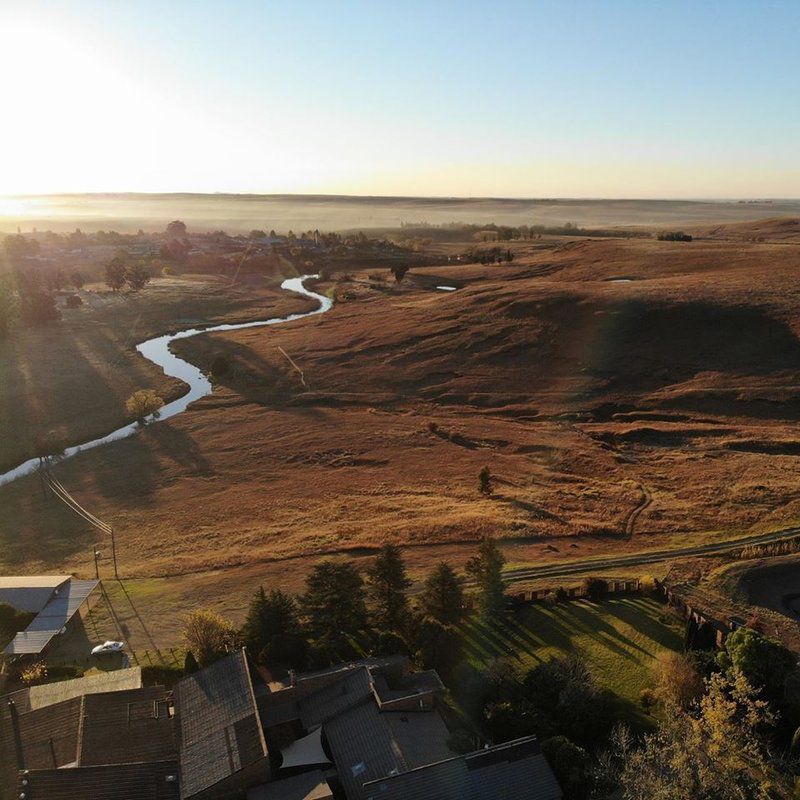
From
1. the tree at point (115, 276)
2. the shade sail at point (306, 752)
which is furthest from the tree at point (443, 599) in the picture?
the tree at point (115, 276)

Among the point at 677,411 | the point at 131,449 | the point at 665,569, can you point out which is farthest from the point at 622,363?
the point at 131,449

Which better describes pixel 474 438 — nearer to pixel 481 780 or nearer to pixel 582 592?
pixel 582 592

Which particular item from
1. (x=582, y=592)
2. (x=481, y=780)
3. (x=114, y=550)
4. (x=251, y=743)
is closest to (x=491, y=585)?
(x=582, y=592)

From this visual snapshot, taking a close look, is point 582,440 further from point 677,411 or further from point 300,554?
point 300,554

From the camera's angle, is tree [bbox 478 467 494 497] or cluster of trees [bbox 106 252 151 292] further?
cluster of trees [bbox 106 252 151 292]

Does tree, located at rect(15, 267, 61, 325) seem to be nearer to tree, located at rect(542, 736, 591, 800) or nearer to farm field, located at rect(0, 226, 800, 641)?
farm field, located at rect(0, 226, 800, 641)

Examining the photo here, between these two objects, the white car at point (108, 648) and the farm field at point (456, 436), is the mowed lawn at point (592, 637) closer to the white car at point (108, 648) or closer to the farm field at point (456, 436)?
the farm field at point (456, 436)

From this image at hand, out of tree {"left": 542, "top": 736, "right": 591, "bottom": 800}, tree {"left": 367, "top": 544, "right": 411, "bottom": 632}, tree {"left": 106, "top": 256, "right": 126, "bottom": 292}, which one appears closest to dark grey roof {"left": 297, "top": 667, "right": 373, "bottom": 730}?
tree {"left": 367, "top": 544, "right": 411, "bottom": 632}
